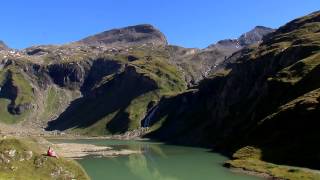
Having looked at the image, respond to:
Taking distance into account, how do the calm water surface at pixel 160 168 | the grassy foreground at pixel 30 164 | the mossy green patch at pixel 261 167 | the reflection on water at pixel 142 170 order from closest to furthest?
1. the grassy foreground at pixel 30 164
2. the mossy green patch at pixel 261 167
3. the calm water surface at pixel 160 168
4. the reflection on water at pixel 142 170

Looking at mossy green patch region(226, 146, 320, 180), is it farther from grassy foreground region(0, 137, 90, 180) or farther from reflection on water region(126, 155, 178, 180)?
grassy foreground region(0, 137, 90, 180)

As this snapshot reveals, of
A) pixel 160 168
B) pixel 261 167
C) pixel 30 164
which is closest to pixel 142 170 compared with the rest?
pixel 160 168

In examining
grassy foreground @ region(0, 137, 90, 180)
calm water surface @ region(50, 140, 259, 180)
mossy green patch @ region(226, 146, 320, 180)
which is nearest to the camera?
grassy foreground @ region(0, 137, 90, 180)

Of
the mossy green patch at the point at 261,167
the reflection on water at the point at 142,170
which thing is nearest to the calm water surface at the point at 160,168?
the reflection on water at the point at 142,170

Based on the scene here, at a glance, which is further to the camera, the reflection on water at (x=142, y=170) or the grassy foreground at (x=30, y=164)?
the reflection on water at (x=142, y=170)

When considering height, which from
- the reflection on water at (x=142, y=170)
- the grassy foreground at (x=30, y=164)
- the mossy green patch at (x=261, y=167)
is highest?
the grassy foreground at (x=30, y=164)

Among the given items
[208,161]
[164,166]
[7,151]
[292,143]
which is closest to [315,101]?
[292,143]

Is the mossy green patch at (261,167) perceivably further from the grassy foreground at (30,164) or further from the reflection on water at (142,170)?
the grassy foreground at (30,164)

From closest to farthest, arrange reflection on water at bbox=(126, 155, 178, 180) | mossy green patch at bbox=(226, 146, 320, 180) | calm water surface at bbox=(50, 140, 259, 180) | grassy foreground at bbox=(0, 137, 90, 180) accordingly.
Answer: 1. grassy foreground at bbox=(0, 137, 90, 180)
2. mossy green patch at bbox=(226, 146, 320, 180)
3. calm water surface at bbox=(50, 140, 259, 180)
4. reflection on water at bbox=(126, 155, 178, 180)

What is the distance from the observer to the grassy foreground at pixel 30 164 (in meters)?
95.6

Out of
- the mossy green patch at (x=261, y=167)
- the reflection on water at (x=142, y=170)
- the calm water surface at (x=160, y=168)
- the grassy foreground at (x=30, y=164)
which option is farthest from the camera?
the reflection on water at (x=142, y=170)

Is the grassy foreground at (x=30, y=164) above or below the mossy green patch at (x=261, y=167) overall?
above

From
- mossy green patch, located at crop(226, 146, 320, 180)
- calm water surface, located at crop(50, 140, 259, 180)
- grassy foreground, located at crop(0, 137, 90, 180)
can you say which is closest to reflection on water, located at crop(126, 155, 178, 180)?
calm water surface, located at crop(50, 140, 259, 180)

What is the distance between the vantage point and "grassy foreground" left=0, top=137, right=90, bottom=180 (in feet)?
314
